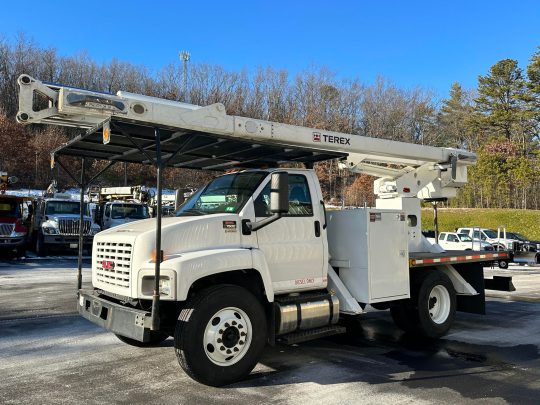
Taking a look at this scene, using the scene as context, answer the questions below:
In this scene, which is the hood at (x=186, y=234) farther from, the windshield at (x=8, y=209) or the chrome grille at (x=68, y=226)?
the windshield at (x=8, y=209)

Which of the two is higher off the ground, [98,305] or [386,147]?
[386,147]

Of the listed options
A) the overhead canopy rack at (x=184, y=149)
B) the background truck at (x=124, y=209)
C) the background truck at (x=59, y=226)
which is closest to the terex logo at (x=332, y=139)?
the overhead canopy rack at (x=184, y=149)

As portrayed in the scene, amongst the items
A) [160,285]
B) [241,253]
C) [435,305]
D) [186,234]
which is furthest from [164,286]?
[435,305]

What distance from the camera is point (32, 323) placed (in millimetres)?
7855

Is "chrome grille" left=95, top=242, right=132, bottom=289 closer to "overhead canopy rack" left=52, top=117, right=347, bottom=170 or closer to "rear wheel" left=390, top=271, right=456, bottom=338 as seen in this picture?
"overhead canopy rack" left=52, top=117, right=347, bottom=170

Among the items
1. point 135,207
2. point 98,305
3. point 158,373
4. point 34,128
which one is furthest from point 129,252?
point 34,128

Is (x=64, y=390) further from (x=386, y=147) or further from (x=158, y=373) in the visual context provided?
(x=386, y=147)

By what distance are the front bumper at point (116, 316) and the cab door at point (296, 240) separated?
62.9 inches

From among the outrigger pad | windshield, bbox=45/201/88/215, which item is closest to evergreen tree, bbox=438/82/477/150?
windshield, bbox=45/201/88/215

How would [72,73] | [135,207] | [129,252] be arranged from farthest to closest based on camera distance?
[72,73], [135,207], [129,252]

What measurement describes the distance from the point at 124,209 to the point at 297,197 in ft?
60.9

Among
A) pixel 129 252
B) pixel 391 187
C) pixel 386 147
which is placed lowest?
pixel 129 252

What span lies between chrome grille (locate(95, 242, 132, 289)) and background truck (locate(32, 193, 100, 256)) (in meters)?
14.7

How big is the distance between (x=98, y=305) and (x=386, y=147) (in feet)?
15.7
